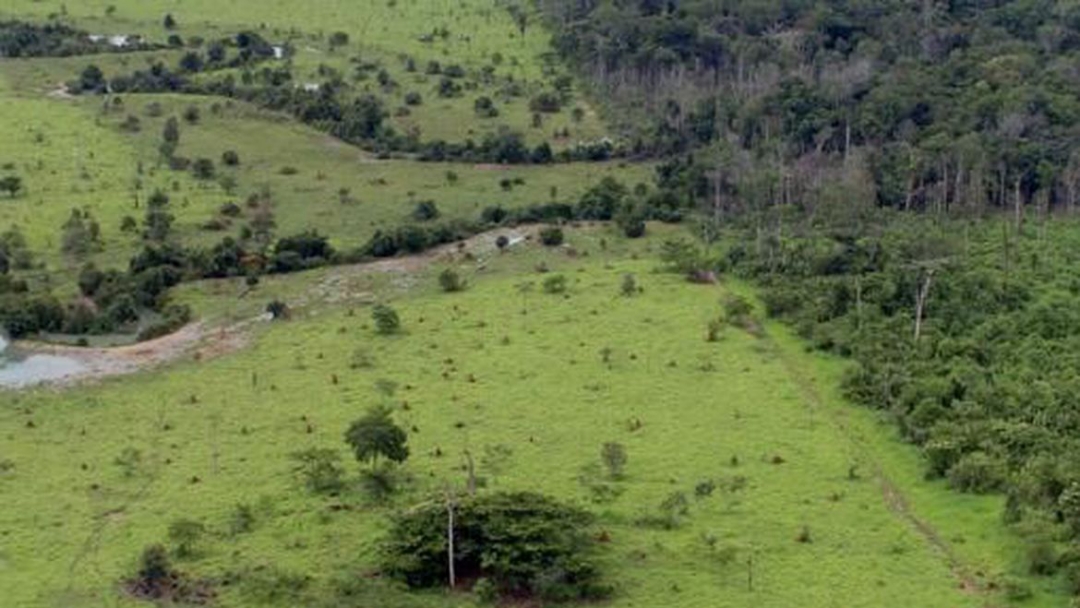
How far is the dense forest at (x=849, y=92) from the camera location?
8202cm

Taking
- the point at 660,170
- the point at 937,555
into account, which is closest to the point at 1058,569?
the point at 937,555

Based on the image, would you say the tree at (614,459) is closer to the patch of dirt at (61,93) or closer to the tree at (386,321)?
the tree at (386,321)

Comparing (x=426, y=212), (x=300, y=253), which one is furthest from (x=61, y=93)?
(x=300, y=253)

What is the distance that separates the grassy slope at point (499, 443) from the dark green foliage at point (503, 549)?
89 centimetres

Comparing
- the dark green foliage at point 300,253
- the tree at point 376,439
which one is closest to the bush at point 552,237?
the dark green foliage at point 300,253

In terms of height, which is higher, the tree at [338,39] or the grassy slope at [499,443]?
the tree at [338,39]

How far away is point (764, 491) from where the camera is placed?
49.6 m

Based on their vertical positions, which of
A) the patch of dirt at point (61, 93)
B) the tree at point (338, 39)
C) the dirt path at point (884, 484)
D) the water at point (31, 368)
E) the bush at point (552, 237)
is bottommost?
the dirt path at point (884, 484)

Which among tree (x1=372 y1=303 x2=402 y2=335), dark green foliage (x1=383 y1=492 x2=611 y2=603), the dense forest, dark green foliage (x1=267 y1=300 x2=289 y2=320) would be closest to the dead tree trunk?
the dense forest

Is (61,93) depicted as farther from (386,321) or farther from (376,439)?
(376,439)

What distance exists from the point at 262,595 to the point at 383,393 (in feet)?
51.1

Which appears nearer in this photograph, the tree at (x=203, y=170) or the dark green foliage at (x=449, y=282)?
the dark green foliage at (x=449, y=282)

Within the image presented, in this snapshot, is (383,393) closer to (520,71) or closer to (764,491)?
(764,491)

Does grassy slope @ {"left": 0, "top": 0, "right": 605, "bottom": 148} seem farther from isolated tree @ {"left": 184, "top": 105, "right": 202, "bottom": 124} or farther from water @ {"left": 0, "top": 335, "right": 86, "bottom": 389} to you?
water @ {"left": 0, "top": 335, "right": 86, "bottom": 389}
